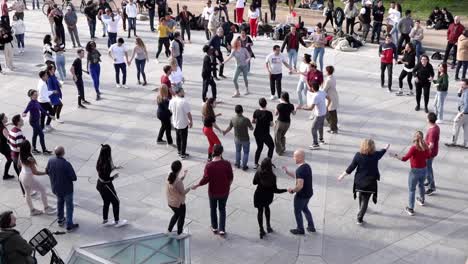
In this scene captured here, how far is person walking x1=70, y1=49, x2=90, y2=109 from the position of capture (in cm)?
1545

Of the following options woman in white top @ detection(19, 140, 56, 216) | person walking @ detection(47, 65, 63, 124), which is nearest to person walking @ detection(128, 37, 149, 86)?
person walking @ detection(47, 65, 63, 124)

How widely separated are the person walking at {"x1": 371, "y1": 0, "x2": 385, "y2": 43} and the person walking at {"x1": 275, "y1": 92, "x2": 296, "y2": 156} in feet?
35.3

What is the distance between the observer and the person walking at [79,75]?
15.4 meters

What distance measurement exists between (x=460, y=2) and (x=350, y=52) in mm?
11307

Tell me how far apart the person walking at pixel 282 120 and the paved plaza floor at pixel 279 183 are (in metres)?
0.29

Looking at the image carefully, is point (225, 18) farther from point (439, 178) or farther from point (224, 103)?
point (439, 178)

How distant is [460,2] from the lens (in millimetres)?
29672

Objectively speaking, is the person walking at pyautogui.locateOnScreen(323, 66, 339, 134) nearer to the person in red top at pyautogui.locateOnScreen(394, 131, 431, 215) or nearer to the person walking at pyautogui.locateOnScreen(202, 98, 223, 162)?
the person walking at pyautogui.locateOnScreen(202, 98, 223, 162)

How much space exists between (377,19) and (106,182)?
15107mm

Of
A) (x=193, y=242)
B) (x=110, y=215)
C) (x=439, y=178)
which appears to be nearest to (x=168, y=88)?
(x=110, y=215)

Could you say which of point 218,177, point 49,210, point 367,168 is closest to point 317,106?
point 367,168

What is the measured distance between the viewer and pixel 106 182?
1002cm

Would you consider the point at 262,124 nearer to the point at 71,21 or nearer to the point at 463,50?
the point at 463,50

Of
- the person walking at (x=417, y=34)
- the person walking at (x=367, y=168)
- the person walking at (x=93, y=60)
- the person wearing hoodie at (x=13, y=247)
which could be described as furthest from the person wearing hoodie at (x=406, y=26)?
the person wearing hoodie at (x=13, y=247)
